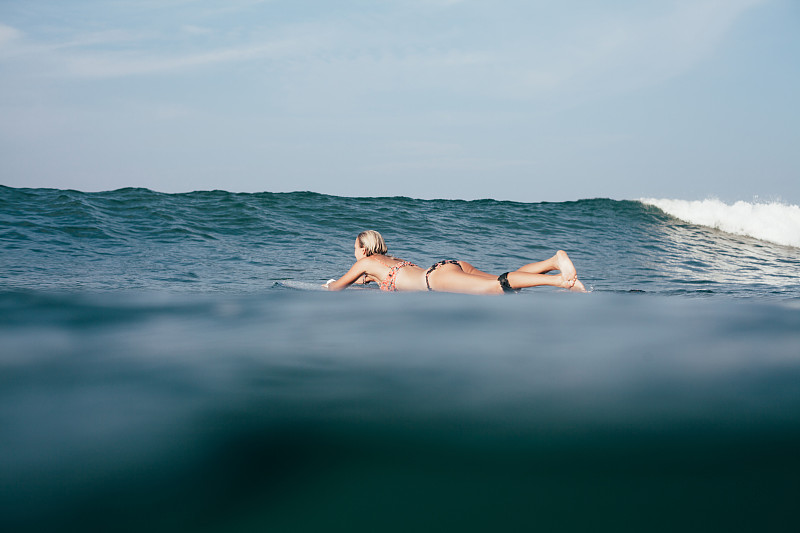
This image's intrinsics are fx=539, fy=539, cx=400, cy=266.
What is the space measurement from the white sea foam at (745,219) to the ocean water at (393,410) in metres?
12.3

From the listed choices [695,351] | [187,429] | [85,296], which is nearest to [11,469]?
[187,429]

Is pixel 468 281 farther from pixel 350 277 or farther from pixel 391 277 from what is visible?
pixel 350 277

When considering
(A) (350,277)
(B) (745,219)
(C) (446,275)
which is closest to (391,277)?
(A) (350,277)

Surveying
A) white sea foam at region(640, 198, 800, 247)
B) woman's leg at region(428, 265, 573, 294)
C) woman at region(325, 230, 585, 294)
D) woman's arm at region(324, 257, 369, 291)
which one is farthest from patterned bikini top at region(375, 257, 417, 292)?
white sea foam at region(640, 198, 800, 247)

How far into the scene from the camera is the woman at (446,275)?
16.6ft

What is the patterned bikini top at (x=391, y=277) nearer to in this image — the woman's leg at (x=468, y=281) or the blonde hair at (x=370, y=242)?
the blonde hair at (x=370, y=242)

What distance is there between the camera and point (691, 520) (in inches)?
64.8

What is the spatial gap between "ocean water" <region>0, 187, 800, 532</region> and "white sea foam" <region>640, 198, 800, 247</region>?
12.3 metres

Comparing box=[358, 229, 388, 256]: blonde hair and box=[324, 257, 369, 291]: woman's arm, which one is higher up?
box=[358, 229, 388, 256]: blonde hair

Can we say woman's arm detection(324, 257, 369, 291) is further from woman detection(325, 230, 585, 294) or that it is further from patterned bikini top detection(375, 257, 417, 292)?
patterned bikini top detection(375, 257, 417, 292)

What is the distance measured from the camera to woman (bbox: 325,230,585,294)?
5074mm

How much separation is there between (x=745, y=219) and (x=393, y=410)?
1926 cm

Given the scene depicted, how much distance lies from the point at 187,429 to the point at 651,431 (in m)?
1.92

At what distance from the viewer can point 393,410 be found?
244cm
